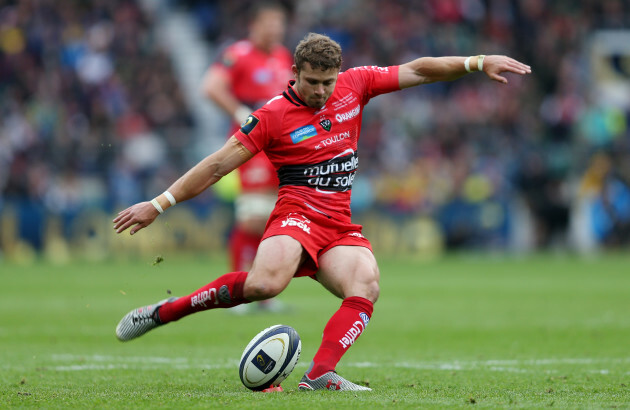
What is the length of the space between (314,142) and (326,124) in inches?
5.6

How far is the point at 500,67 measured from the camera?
6.23 meters

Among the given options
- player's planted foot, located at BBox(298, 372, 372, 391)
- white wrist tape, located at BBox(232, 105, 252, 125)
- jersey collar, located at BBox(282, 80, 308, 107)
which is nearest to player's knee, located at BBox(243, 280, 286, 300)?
player's planted foot, located at BBox(298, 372, 372, 391)

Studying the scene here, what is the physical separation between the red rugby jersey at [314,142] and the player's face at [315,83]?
123 mm

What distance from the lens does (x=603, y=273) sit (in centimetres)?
1659

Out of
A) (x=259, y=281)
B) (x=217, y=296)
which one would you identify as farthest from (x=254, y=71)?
(x=259, y=281)

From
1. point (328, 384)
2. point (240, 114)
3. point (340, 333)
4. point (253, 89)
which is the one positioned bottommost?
point (328, 384)

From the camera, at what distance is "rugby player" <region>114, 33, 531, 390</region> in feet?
19.3

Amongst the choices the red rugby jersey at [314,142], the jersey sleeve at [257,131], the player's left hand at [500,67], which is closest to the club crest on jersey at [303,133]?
the red rugby jersey at [314,142]

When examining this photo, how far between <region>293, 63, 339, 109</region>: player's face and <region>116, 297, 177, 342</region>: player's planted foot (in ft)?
5.24

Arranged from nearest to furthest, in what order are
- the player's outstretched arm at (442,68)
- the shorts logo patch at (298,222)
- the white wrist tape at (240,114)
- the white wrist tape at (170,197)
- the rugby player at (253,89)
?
the white wrist tape at (170,197) → the shorts logo patch at (298,222) → the player's outstretched arm at (442,68) → the white wrist tape at (240,114) → the rugby player at (253,89)

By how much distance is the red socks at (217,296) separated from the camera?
5996mm

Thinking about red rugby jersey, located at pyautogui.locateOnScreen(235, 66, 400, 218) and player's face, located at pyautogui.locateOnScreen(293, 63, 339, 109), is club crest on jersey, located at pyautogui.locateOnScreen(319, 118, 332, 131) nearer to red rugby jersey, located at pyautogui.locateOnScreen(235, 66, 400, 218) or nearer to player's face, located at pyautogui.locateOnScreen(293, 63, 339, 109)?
red rugby jersey, located at pyautogui.locateOnScreen(235, 66, 400, 218)

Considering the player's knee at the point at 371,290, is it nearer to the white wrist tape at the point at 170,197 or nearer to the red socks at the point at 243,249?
the white wrist tape at the point at 170,197

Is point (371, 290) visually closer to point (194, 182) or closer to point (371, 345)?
point (194, 182)
